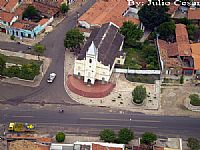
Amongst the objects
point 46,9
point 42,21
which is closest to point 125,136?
point 42,21

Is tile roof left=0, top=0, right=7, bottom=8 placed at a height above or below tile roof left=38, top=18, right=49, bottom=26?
above

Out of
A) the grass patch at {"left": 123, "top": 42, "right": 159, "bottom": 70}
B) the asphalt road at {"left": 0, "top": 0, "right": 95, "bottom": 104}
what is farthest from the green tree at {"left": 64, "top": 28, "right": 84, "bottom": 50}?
the grass patch at {"left": 123, "top": 42, "right": 159, "bottom": 70}

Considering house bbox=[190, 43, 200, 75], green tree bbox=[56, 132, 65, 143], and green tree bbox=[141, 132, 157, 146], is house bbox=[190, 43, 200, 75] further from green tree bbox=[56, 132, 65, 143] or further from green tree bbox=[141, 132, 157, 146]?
green tree bbox=[56, 132, 65, 143]

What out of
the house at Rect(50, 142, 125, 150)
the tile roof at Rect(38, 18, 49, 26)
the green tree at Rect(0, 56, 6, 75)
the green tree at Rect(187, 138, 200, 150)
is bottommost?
the house at Rect(50, 142, 125, 150)

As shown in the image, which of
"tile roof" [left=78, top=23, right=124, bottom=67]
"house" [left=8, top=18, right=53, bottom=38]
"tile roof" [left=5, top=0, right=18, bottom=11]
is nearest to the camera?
"tile roof" [left=78, top=23, right=124, bottom=67]

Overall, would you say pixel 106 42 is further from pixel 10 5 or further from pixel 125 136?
pixel 10 5

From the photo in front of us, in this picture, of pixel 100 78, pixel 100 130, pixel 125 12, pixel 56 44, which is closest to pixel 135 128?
pixel 100 130

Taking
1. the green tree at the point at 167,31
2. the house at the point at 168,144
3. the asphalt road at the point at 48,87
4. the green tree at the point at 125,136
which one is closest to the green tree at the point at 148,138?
the house at the point at 168,144
